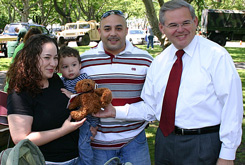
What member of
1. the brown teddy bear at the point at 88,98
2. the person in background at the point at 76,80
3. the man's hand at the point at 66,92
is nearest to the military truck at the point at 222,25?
the person in background at the point at 76,80

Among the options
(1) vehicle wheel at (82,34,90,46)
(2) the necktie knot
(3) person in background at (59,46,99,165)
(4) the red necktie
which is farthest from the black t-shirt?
(1) vehicle wheel at (82,34,90,46)

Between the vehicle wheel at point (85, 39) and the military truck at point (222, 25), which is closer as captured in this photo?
the vehicle wheel at point (85, 39)

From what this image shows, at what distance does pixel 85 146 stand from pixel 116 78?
727mm

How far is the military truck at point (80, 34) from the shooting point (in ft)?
82.6

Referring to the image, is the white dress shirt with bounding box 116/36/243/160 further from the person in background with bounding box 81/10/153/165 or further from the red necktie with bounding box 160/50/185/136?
the person in background with bounding box 81/10/153/165

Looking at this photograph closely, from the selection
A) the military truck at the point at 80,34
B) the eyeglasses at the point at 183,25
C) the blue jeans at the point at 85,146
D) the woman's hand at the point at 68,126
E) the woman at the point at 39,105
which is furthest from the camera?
the military truck at the point at 80,34

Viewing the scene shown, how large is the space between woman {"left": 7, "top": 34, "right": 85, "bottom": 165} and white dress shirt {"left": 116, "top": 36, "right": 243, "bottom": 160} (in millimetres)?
897

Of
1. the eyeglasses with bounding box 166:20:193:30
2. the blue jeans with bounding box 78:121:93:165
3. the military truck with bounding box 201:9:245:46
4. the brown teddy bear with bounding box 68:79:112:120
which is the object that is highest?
the military truck with bounding box 201:9:245:46

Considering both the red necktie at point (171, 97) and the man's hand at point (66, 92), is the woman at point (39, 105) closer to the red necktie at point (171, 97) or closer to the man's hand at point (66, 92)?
the man's hand at point (66, 92)

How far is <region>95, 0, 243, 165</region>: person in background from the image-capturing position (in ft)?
7.15

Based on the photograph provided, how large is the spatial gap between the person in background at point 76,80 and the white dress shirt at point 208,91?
0.70 metres

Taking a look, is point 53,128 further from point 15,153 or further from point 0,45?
point 0,45

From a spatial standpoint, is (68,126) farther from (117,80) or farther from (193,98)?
(193,98)

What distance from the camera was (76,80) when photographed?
2.73 meters
